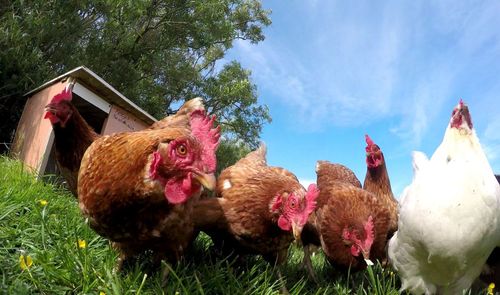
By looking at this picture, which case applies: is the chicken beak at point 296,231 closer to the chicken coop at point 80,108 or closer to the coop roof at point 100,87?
the chicken coop at point 80,108

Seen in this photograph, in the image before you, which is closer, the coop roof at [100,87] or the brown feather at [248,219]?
the brown feather at [248,219]

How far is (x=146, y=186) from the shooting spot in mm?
2201

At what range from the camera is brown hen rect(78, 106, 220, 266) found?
2197 mm

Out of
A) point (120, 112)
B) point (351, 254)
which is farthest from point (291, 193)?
point (120, 112)

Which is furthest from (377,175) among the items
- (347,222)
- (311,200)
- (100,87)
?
(100,87)

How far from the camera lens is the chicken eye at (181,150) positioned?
7.27 ft

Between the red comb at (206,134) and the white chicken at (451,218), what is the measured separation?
4.88ft

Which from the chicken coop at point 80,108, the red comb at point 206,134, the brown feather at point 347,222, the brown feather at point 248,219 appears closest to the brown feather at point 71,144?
the red comb at point 206,134

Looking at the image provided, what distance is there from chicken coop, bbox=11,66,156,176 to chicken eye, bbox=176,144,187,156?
3986 mm

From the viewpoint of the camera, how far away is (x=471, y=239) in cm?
249

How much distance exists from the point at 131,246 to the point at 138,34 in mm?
11900

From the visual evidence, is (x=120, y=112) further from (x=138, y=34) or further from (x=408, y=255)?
(x=138, y=34)

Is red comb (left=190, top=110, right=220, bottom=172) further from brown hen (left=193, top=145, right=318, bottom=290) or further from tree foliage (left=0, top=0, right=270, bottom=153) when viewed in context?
tree foliage (left=0, top=0, right=270, bottom=153)

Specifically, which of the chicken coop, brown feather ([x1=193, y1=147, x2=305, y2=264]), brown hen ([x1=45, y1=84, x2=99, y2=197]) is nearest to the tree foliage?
the chicken coop
